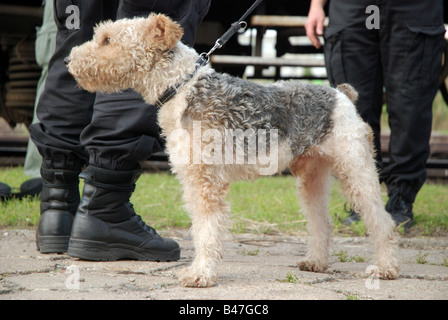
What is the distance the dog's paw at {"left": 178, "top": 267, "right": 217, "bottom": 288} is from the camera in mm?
2705

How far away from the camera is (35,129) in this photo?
11.6ft

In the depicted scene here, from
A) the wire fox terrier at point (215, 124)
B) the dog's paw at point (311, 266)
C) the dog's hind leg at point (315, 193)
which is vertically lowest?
the dog's paw at point (311, 266)

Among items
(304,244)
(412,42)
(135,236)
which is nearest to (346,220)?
(304,244)

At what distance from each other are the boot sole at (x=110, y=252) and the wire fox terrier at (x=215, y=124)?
50 centimetres

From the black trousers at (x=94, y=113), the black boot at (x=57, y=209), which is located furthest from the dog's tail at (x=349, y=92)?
the black boot at (x=57, y=209)

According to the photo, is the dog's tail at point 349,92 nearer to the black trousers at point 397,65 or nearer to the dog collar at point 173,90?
the dog collar at point 173,90

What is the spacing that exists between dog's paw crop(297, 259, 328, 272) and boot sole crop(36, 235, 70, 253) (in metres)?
1.43

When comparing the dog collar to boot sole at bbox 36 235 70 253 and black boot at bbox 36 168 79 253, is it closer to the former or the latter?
black boot at bbox 36 168 79 253

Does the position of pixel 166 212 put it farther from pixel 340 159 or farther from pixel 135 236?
pixel 340 159

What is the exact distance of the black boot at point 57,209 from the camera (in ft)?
11.3

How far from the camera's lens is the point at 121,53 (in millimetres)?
2883

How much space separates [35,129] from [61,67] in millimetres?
423

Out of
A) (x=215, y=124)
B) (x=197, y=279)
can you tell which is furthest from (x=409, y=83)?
(x=197, y=279)

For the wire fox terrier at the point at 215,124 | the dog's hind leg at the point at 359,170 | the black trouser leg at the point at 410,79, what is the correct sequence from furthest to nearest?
the black trouser leg at the point at 410,79 < the dog's hind leg at the point at 359,170 < the wire fox terrier at the point at 215,124
